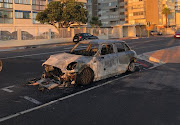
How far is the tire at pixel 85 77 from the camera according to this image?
7023mm

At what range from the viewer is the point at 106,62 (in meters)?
8.06

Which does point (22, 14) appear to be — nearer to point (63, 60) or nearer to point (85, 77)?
point (63, 60)

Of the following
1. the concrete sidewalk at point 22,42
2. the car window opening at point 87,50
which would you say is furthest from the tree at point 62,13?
the car window opening at point 87,50

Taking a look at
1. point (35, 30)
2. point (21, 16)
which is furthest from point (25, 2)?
point (35, 30)

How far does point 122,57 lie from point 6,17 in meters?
40.7

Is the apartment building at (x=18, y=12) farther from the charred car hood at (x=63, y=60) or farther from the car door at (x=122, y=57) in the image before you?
the charred car hood at (x=63, y=60)

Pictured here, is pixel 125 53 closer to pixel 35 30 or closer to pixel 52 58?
pixel 52 58

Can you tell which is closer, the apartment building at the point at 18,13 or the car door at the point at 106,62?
the car door at the point at 106,62

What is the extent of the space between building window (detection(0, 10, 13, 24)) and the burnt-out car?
39312mm

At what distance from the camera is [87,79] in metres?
7.29


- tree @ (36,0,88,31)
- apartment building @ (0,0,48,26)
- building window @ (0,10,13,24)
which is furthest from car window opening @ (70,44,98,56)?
building window @ (0,10,13,24)

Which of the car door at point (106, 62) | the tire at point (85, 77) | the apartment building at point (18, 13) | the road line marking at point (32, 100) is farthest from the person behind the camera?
the apartment building at point (18, 13)

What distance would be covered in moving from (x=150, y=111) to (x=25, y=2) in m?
46.8

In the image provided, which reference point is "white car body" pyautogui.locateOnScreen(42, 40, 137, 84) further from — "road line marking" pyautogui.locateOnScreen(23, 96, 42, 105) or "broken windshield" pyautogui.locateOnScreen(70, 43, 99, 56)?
"road line marking" pyautogui.locateOnScreen(23, 96, 42, 105)
